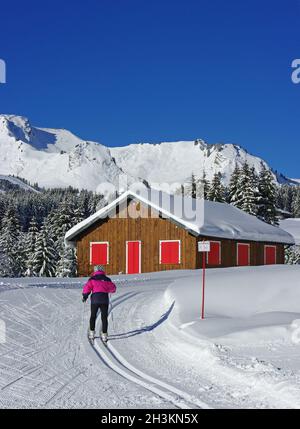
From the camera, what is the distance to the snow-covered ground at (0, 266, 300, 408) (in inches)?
267

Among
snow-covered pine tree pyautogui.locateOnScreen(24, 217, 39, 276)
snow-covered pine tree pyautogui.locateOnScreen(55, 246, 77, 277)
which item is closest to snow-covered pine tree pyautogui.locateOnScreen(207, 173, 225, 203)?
snow-covered pine tree pyautogui.locateOnScreen(55, 246, 77, 277)

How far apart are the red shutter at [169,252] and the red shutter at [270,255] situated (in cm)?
912

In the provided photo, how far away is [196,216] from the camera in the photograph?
1293 inches

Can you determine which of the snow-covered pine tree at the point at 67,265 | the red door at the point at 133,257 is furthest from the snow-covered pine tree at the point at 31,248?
the red door at the point at 133,257

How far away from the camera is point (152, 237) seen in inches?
1305

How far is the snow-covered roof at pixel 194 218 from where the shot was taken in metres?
31.5

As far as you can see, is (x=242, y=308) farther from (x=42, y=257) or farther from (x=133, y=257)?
(x=42, y=257)

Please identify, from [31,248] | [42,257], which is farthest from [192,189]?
[42,257]

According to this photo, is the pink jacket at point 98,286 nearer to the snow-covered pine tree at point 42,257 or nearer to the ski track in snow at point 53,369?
the ski track in snow at point 53,369

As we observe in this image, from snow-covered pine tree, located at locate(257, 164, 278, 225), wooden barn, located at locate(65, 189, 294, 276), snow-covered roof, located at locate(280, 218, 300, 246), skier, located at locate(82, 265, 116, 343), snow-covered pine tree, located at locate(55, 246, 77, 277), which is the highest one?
snow-covered pine tree, located at locate(257, 164, 278, 225)

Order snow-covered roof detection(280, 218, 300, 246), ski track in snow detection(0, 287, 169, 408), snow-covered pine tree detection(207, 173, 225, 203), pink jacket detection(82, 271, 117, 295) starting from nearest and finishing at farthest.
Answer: ski track in snow detection(0, 287, 169, 408) → pink jacket detection(82, 271, 117, 295) → snow-covered pine tree detection(207, 173, 225, 203) → snow-covered roof detection(280, 218, 300, 246)

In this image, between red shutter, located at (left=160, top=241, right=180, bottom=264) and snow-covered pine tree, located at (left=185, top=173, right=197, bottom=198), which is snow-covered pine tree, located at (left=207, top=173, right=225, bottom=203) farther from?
red shutter, located at (left=160, top=241, right=180, bottom=264)

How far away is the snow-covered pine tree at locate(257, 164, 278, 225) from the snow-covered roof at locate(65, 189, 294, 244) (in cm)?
1829

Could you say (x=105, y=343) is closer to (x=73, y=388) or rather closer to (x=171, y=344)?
(x=171, y=344)
